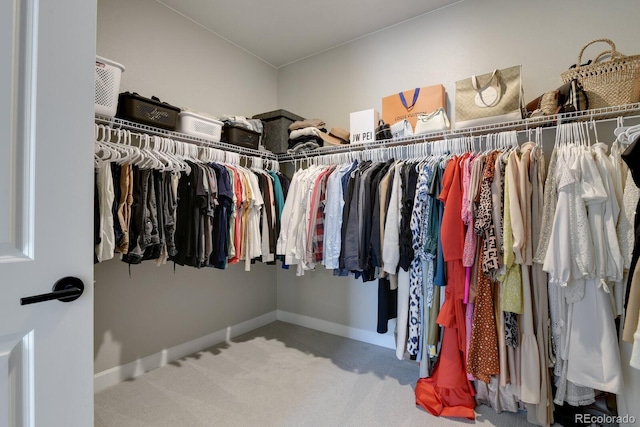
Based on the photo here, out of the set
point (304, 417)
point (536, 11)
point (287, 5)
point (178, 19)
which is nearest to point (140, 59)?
point (178, 19)

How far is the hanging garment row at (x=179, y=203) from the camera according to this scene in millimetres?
1636

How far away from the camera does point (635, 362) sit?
1.06m

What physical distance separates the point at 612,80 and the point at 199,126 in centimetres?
252

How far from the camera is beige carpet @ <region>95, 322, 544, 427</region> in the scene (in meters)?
1.68

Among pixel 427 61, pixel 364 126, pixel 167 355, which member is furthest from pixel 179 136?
pixel 427 61

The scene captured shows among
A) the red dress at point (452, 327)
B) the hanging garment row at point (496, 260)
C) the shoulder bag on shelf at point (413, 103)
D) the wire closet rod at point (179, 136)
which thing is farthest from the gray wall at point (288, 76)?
the red dress at point (452, 327)

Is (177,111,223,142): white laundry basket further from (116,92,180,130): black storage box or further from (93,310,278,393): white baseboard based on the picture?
(93,310,278,393): white baseboard

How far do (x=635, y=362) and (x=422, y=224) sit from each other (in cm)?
104

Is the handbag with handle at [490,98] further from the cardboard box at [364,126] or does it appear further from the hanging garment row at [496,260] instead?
the cardboard box at [364,126]

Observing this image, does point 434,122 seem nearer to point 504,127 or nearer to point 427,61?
point 504,127

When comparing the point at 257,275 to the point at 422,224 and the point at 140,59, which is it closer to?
the point at 422,224

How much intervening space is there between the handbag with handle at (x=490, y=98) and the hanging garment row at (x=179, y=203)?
1.52 meters

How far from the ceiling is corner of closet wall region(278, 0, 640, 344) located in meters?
0.13

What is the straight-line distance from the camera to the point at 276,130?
2805 mm
